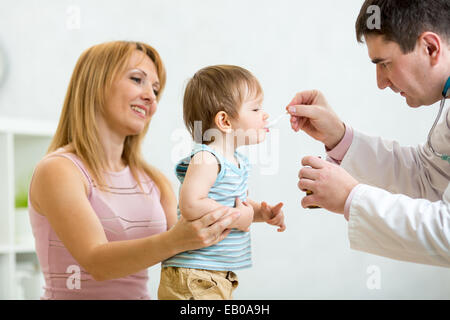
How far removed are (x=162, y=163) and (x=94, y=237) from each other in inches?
47.6

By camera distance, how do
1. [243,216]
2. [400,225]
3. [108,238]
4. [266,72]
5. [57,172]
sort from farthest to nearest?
1. [266,72]
2. [108,238]
3. [57,172]
4. [243,216]
5. [400,225]

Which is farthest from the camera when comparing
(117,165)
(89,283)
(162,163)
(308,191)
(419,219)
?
(162,163)

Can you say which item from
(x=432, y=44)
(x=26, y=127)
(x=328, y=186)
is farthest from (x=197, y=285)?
(x=26, y=127)

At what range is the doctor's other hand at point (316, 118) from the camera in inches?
51.0

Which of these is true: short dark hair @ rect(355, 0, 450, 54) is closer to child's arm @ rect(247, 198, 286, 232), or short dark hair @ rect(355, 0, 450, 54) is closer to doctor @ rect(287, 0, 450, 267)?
doctor @ rect(287, 0, 450, 267)

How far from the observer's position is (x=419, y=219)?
3.19 feet

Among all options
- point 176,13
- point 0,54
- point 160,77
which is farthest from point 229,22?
point 0,54

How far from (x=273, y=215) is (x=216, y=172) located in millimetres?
256

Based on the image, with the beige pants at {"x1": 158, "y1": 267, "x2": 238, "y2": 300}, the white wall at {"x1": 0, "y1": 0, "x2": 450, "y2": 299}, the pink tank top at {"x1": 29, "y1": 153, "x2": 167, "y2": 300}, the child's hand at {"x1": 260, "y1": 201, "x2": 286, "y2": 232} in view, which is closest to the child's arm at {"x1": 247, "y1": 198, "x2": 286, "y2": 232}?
the child's hand at {"x1": 260, "y1": 201, "x2": 286, "y2": 232}

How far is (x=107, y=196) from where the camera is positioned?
1.34 metres

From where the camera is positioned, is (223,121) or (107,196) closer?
(223,121)

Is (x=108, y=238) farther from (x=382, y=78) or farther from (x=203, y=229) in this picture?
(x=382, y=78)

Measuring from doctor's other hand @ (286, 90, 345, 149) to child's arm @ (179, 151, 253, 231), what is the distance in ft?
1.07
